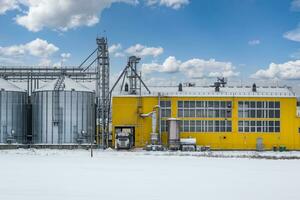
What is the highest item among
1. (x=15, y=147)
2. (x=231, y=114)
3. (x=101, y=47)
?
(x=101, y=47)

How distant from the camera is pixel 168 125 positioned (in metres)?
59.8

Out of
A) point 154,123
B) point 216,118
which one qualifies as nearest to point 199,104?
point 216,118

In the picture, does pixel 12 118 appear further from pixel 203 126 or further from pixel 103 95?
pixel 203 126

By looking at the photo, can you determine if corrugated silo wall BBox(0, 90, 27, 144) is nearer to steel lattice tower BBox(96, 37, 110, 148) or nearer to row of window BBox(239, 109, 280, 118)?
steel lattice tower BBox(96, 37, 110, 148)

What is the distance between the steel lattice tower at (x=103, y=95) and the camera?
60188mm

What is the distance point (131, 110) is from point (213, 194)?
42052 mm

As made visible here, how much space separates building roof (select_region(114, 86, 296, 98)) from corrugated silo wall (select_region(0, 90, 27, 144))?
12.6m

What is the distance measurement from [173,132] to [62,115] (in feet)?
46.6

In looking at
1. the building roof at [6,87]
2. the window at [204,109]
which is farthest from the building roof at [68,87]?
the window at [204,109]

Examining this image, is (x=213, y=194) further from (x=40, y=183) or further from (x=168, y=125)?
(x=168, y=125)

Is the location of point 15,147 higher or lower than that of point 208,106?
lower

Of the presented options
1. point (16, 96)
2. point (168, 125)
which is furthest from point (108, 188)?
point (16, 96)

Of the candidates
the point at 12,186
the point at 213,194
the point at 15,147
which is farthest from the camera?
the point at 15,147

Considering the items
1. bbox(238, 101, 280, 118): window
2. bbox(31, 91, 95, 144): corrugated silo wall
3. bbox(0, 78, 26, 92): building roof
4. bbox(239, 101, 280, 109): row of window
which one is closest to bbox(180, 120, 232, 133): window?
bbox(238, 101, 280, 118): window
